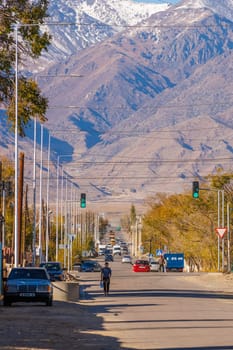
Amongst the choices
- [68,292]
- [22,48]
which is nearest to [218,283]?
[68,292]

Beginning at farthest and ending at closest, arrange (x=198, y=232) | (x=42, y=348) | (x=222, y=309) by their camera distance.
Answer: (x=198, y=232) < (x=222, y=309) < (x=42, y=348)

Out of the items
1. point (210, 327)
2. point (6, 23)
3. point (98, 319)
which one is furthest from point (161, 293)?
point (210, 327)

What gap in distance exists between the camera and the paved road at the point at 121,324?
1102 inches

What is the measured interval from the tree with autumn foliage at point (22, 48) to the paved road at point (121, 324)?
27.9 ft

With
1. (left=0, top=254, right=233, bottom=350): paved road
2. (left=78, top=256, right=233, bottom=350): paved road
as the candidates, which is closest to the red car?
(left=78, top=256, right=233, bottom=350): paved road

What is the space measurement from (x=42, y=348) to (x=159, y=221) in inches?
4522

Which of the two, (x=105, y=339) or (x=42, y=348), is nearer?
(x=42, y=348)

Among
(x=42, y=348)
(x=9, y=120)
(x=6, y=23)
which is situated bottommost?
(x=42, y=348)

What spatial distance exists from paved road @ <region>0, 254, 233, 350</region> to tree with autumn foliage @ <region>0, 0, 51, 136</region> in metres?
8.52

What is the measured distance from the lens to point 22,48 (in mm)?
52406

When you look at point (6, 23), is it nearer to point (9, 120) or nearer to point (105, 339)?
point (9, 120)

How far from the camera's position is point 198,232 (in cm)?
11850

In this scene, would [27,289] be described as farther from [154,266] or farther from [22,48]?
[154,266]

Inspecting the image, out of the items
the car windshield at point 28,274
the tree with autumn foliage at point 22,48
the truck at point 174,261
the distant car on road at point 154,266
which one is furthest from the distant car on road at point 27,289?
the truck at point 174,261
